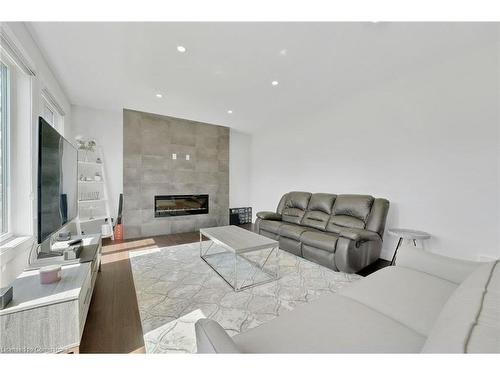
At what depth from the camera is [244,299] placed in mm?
2025

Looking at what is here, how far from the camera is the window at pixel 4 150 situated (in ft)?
6.06

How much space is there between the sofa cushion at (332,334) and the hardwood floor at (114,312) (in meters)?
1.00

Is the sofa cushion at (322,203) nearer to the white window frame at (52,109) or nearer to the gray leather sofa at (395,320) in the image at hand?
the gray leather sofa at (395,320)

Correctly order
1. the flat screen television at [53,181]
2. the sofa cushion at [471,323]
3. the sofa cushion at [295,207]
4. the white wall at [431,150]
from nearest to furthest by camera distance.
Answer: the sofa cushion at [471,323], the flat screen television at [53,181], the white wall at [431,150], the sofa cushion at [295,207]

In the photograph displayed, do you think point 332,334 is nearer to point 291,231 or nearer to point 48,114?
point 291,231

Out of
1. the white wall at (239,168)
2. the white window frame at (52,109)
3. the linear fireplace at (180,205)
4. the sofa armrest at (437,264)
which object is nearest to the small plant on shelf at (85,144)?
the white window frame at (52,109)

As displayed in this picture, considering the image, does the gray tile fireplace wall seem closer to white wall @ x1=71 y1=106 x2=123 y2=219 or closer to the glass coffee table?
white wall @ x1=71 y1=106 x2=123 y2=219

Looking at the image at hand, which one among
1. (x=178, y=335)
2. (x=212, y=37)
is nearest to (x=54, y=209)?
(x=178, y=335)

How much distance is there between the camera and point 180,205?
4773 mm

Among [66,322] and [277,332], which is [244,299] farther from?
[66,322]

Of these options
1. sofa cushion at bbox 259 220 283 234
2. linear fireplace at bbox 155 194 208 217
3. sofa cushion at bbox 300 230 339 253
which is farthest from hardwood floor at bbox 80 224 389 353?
linear fireplace at bbox 155 194 208 217

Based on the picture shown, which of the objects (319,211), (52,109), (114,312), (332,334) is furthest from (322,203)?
(52,109)

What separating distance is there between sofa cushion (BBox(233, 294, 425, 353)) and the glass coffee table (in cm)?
112

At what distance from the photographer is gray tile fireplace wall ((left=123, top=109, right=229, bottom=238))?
421 centimetres
